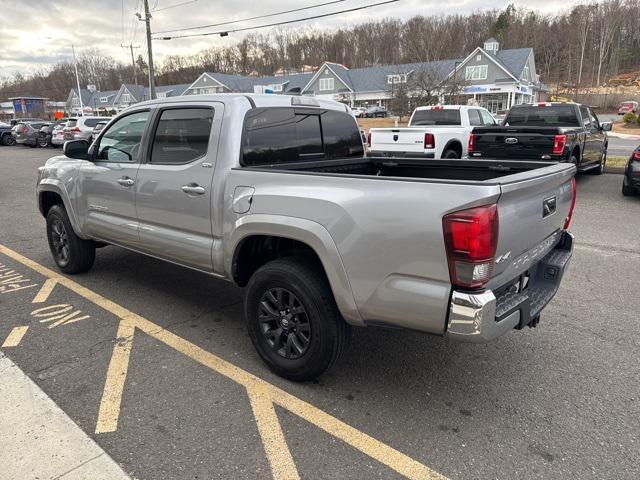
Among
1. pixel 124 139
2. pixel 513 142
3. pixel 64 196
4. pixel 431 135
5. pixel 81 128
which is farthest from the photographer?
pixel 81 128

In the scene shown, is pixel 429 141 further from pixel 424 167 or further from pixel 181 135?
pixel 181 135

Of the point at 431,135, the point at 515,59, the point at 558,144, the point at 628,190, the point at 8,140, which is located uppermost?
the point at 515,59

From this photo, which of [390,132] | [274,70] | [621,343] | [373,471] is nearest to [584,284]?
[621,343]

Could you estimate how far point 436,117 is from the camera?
13.2 meters

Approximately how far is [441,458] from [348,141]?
9.45ft

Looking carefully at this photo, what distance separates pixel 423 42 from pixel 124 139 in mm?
74384

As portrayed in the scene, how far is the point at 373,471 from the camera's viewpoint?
2377 mm

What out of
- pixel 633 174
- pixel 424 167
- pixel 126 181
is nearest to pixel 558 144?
pixel 633 174

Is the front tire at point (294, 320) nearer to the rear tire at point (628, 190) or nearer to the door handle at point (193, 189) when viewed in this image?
the door handle at point (193, 189)

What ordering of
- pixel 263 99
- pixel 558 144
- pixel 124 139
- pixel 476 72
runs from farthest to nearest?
pixel 476 72
pixel 558 144
pixel 124 139
pixel 263 99

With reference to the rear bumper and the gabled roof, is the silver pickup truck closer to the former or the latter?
the rear bumper

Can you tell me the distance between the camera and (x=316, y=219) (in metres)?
2.78

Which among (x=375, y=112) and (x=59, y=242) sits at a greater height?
(x=375, y=112)

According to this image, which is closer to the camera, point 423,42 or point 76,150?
point 76,150
